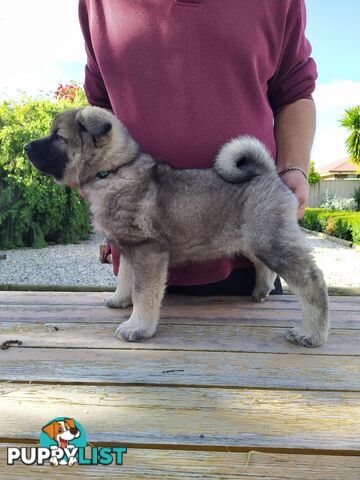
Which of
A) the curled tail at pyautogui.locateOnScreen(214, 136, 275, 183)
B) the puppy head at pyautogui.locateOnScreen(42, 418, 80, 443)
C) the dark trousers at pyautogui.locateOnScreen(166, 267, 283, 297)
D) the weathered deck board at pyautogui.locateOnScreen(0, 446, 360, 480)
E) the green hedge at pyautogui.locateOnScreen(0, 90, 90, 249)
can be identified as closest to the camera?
the weathered deck board at pyautogui.locateOnScreen(0, 446, 360, 480)

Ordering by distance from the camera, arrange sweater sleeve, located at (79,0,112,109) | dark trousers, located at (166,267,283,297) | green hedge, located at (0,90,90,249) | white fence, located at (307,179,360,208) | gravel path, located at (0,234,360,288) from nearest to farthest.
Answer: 1. sweater sleeve, located at (79,0,112,109)
2. dark trousers, located at (166,267,283,297)
3. gravel path, located at (0,234,360,288)
4. green hedge, located at (0,90,90,249)
5. white fence, located at (307,179,360,208)

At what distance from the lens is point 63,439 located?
1164mm

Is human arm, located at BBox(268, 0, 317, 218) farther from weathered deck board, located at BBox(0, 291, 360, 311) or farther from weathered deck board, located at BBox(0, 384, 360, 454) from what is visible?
weathered deck board, located at BBox(0, 384, 360, 454)

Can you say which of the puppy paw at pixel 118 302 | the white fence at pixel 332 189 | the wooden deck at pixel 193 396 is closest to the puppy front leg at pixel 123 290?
the puppy paw at pixel 118 302

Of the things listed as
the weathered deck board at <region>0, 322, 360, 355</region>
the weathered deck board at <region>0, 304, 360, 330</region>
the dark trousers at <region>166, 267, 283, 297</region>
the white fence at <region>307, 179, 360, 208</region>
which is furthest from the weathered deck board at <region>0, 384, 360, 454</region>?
the white fence at <region>307, 179, 360, 208</region>

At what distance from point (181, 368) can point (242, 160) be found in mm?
1063

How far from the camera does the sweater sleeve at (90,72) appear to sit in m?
2.64

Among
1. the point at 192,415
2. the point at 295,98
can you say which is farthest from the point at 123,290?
the point at 295,98

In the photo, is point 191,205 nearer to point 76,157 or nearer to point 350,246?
point 76,157

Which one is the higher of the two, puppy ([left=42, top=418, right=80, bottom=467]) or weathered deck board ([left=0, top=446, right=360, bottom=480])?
puppy ([left=42, top=418, right=80, bottom=467])

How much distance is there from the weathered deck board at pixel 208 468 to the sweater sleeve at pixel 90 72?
2172 mm

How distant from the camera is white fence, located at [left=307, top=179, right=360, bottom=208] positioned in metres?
26.4

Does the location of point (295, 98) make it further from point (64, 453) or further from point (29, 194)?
point (29, 194)

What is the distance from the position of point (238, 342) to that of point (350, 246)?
12.3 metres
